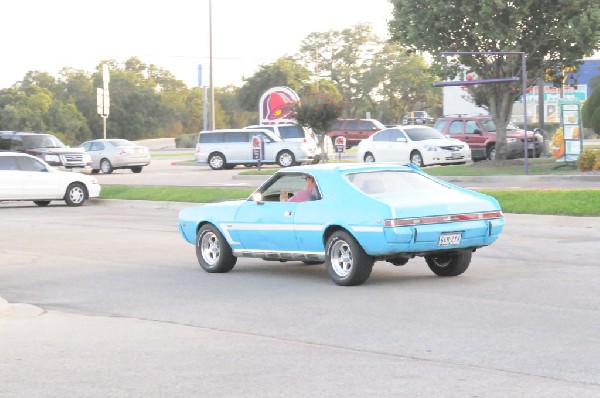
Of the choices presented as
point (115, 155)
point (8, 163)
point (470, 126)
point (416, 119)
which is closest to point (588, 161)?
point (470, 126)

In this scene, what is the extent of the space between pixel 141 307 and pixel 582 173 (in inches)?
884

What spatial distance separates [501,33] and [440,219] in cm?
2390

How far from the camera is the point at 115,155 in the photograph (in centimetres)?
4816

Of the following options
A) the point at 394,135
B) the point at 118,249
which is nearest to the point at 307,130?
the point at 394,135

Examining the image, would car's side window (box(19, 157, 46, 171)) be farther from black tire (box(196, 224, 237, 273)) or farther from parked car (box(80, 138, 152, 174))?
parked car (box(80, 138, 152, 174))

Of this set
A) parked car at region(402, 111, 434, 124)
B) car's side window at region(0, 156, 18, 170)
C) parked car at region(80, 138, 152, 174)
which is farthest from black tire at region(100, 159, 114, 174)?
parked car at region(402, 111, 434, 124)

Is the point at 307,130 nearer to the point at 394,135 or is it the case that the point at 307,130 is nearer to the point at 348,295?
the point at 394,135

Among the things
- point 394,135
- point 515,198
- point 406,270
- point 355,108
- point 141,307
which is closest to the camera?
point 141,307

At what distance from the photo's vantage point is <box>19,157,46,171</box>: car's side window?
30578 mm

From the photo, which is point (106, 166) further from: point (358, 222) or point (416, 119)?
point (416, 119)

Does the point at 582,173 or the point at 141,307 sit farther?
the point at 582,173

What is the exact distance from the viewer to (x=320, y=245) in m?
13.0

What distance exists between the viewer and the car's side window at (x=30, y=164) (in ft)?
100

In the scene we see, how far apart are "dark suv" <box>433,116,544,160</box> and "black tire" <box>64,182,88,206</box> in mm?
16376
